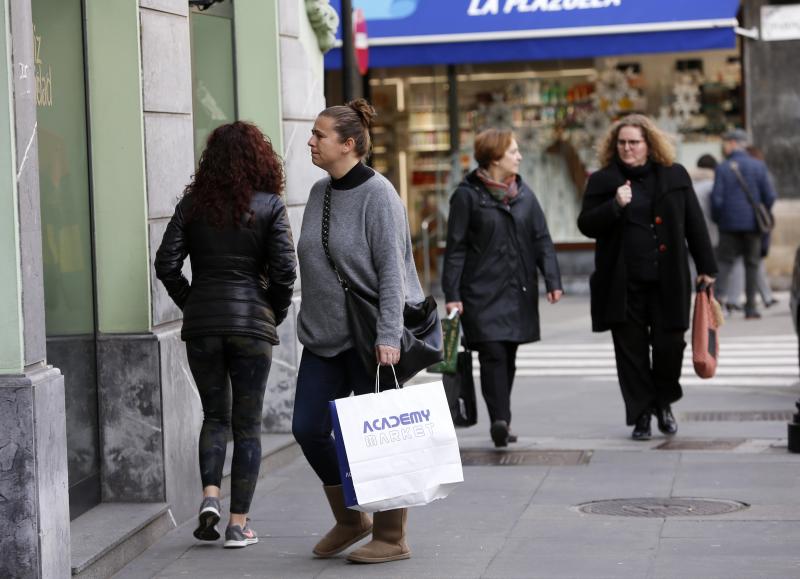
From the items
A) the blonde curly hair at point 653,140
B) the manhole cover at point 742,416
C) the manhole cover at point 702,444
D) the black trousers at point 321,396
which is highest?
the blonde curly hair at point 653,140

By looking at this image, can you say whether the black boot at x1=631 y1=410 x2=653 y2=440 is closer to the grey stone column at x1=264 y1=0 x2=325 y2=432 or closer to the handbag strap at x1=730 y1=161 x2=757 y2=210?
the grey stone column at x1=264 y1=0 x2=325 y2=432

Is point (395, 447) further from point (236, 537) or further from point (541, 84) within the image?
point (541, 84)

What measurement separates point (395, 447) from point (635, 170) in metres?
3.74

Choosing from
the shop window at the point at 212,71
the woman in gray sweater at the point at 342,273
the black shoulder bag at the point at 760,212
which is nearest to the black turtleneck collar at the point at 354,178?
the woman in gray sweater at the point at 342,273

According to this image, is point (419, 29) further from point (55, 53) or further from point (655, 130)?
point (55, 53)

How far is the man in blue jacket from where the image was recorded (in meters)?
17.2

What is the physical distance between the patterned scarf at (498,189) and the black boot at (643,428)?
1516mm

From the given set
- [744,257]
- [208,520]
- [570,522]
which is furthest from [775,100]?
[208,520]

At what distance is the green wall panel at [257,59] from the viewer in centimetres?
946

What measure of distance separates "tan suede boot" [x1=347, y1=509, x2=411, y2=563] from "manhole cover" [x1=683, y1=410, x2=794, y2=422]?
4.46 metres

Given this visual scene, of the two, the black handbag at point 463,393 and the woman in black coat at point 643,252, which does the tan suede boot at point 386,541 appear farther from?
the woman in black coat at point 643,252

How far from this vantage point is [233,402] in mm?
6859

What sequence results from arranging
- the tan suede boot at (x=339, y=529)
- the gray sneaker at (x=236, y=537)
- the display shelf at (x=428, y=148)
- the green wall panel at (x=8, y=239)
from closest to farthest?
the green wall panel at (x=8, y=239), the tan suede boot at (x=339, y=529), the gray sneaker at (x=236, y=537), the display shelf at (x=428, y=148)

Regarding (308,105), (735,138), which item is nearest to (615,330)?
(308,105)
